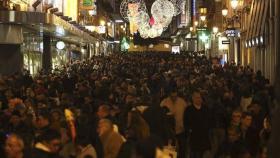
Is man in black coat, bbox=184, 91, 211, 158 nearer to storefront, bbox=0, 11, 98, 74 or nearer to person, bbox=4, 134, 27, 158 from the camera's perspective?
person, bbox=4, 134, 27, 158

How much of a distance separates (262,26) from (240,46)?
55.8ft

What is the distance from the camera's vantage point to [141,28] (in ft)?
151

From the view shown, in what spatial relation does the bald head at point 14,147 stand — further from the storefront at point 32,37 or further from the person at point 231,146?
the storefront at point 32,37

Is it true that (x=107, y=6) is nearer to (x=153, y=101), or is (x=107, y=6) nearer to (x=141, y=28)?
(x=141, y=28)

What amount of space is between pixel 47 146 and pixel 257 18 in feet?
106

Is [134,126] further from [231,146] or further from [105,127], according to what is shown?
[231,146]

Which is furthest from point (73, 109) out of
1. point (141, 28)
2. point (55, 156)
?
point (141, 28)

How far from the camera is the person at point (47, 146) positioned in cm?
798

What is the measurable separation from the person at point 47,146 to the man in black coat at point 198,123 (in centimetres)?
485

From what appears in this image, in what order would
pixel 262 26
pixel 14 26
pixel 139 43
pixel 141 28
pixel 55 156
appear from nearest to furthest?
pixel 55 156 → pixel 14 26 → pixel 262 26 → pixel 141 28 → pixel 139 43

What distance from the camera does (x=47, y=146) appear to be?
8.12 meters

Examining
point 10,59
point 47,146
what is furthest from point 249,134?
point 10,59

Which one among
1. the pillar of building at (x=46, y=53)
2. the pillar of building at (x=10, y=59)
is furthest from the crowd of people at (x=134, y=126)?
the pillar of building at (x=46, y=53)

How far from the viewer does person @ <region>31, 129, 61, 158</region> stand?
26.2 feet
